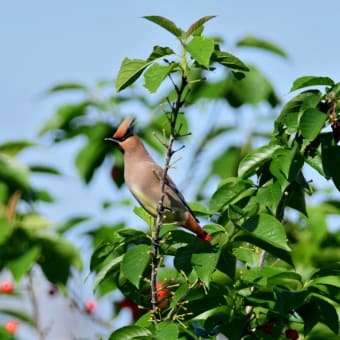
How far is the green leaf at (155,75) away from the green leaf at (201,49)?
0.07 metres

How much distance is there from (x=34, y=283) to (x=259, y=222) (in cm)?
249

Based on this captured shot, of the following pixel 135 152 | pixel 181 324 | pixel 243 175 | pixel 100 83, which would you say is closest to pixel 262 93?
pixel 100 83

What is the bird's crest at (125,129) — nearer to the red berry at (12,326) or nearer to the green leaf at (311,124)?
the green leaf at (311,124)

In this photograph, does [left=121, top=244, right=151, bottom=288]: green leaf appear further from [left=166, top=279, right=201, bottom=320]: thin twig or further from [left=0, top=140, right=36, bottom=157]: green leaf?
[left=0, top=140, right=36, bottom=157]: green leaf

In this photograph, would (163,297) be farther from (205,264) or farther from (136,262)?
(205,264)

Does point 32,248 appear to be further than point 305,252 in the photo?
No

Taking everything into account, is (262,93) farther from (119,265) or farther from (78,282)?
(119,265)

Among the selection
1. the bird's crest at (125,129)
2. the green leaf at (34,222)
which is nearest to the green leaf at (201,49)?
the bird's crest at (125,129)

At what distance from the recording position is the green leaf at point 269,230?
134 inches

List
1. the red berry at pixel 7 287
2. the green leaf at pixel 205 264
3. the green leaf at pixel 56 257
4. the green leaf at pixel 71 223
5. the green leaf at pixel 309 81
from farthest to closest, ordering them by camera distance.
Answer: the green leaf at pixel 71 223
the red berry at pixel 7 287
the green leaf at pixel 56 257
the green leaf at pixel 309 81
the green leaf at pixel 205 264

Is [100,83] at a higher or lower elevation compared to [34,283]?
higher

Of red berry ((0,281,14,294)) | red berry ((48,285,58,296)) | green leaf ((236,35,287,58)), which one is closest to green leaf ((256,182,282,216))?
red berry ((0,281,14,294))

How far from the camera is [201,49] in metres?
3.33

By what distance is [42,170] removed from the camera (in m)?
6.30
